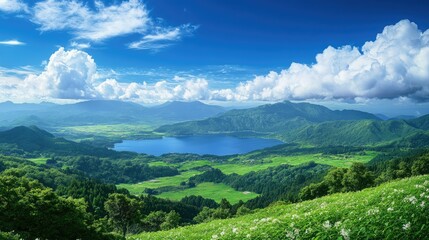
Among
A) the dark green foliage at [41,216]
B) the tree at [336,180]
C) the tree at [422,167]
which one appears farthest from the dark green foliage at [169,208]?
the dark green foliage at [41,216]

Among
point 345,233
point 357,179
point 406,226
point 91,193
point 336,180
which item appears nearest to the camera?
point 345,233

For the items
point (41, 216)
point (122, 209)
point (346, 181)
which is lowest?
point (122, 209)

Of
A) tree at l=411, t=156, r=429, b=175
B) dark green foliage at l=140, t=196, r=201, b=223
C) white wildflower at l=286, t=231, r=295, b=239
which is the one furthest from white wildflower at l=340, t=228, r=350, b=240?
dark green foliage at l=140, t=196, r=201, b=223

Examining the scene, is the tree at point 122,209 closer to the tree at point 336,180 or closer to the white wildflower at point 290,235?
the tree at point 336,180

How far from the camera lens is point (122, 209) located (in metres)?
67.4

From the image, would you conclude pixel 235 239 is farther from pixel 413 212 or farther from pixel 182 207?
pixel 182 207

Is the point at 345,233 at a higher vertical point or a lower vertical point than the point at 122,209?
higher

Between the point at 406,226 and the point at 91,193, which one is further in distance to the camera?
the point at 91,193

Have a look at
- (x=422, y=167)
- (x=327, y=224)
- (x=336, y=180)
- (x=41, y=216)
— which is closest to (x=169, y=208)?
(x=336, y=180)

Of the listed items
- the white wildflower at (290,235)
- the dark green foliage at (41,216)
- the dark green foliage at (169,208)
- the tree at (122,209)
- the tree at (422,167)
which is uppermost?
the white wildflower at (290,235)

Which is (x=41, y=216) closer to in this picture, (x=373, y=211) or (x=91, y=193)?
(x=373, y=211)

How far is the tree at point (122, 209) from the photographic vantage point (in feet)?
217

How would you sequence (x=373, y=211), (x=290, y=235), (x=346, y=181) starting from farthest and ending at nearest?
(x=346, y=181) → (x=373, y=211) → (x=290, y=235)

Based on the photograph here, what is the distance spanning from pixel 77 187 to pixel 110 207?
95.4 meters
